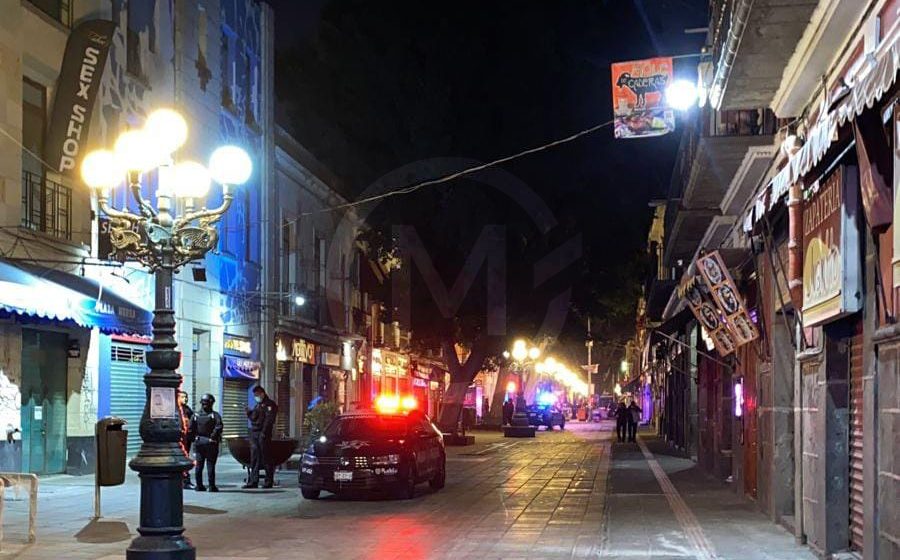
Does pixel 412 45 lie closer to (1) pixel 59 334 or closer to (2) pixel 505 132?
(2) pixel 505 132

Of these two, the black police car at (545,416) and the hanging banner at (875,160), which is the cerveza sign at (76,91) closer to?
the hanging banner at (875,160)

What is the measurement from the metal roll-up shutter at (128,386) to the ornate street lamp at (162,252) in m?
11.5

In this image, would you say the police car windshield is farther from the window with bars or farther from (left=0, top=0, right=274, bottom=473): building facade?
the window with bars

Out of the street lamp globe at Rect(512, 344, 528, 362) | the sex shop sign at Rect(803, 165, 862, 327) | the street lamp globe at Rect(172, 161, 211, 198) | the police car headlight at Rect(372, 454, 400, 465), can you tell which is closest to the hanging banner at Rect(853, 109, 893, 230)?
the sex shop sign at Rect(803, 165, 862, 327)

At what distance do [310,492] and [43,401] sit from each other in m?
6.08

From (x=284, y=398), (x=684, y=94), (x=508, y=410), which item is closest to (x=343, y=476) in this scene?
(x=684, y=94)

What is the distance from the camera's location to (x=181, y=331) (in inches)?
968

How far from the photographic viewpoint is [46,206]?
19.1m

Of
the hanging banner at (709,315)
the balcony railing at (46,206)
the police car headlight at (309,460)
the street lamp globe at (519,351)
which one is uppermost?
the balcony railing at (46,206)

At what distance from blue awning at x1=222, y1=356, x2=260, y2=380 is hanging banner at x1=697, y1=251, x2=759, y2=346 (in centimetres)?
1479

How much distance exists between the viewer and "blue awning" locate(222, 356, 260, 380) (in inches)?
1065

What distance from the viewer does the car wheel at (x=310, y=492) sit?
16891 millimetres

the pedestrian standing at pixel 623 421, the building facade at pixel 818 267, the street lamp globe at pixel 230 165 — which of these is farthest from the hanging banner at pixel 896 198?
the pedestrian standing at pixel 623 421

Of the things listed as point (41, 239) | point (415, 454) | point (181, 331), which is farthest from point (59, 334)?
point (415, 454)
